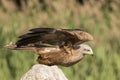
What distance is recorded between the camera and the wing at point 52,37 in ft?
19.9

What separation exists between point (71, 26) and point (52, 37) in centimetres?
478

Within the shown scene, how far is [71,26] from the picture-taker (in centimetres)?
1090

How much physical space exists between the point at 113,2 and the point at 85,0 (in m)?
0.47

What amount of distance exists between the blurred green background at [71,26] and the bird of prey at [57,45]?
2.28m

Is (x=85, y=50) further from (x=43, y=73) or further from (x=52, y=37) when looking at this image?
(x=43, y=73)

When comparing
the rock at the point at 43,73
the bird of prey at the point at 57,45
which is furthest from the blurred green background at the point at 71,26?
the rock at the point at 43,73

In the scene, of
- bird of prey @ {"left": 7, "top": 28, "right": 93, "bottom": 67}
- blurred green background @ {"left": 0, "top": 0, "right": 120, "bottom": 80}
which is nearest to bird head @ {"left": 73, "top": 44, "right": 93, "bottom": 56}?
bird of prey @ {"left": 7, "top": 28, "right": 93, "bottom": 67}

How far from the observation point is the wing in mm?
6055

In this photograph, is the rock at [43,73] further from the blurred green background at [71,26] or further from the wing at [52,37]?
the blurred green background at [71,26]

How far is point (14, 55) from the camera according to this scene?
8992 millimetres

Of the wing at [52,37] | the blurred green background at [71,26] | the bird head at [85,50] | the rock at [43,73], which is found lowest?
the blurred green background at [71,26]

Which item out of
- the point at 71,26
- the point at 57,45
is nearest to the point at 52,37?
the point at 57,45

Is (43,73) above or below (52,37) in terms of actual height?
below

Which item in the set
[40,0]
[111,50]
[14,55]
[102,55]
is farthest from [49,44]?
[40,0]
